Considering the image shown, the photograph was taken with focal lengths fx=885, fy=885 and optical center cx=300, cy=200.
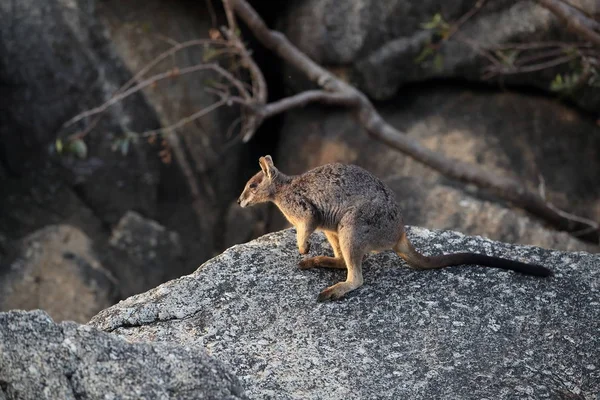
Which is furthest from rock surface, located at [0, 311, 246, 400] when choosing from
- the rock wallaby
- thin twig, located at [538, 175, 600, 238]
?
thin twig, located at [538, 175, 600, 238]

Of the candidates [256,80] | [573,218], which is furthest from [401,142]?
[573,218]

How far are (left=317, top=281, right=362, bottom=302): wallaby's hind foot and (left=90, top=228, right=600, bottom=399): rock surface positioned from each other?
41 mm

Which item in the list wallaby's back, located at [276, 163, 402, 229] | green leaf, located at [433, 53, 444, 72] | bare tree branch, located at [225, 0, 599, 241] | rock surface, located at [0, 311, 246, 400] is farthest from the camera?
green leaf, located at [433, 53, 444, 72]

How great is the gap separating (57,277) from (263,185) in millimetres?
3785

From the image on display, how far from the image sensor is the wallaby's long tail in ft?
15.3

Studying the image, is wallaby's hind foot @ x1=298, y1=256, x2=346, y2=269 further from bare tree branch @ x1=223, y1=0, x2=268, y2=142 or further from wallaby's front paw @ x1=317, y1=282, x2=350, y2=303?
bare tree branch @ x1=223, y1=0, x2=268, y2=142

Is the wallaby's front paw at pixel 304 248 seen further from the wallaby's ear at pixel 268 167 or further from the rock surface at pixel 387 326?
the wallaby's ear at pixel 268 167

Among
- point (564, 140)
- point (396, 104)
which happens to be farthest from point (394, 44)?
point (564, 140)

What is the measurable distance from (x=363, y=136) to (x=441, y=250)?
150 inches

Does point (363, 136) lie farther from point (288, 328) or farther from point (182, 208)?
point (288, 328)

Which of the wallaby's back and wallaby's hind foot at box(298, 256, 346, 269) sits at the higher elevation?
the wallaby's back

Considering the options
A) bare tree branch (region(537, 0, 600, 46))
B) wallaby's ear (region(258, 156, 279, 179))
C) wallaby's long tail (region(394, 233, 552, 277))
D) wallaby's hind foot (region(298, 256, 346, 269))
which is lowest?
wallaby's long tail (region(394, 233, 552, 277))

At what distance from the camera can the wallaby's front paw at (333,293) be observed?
447cm

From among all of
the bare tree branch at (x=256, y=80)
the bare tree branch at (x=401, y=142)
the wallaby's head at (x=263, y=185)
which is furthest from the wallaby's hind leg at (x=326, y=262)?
the bare tree branch at (x=401, y=142)
